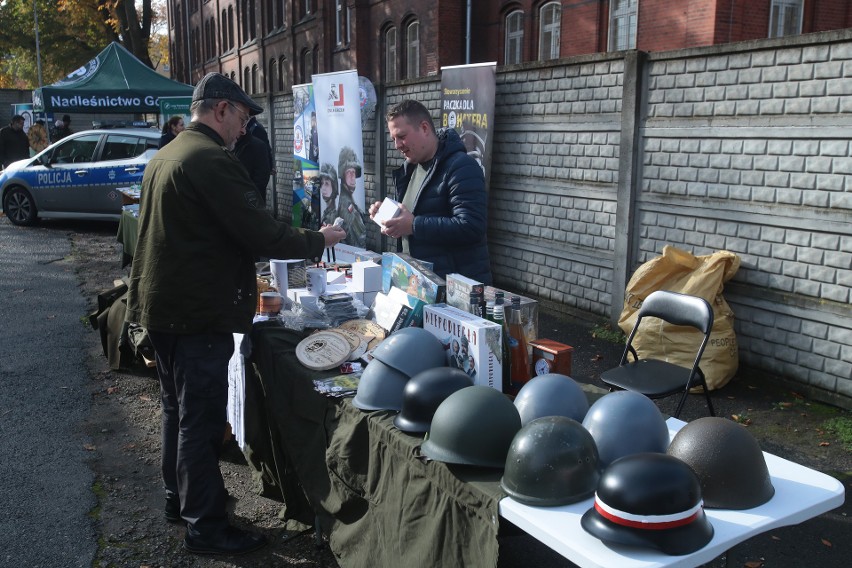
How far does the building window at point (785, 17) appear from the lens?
14.5 m

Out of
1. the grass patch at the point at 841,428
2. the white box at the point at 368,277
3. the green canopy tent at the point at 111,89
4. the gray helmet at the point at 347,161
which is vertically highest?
the green canopy tent at the point at 111,89

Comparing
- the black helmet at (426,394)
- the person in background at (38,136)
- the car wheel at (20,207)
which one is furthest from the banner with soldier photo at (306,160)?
the person in background at (38,136)

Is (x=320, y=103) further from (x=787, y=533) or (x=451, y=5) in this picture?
(x=451, y=5)

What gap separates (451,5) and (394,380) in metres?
19.8

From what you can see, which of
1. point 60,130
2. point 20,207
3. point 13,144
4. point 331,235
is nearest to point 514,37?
point 20,207

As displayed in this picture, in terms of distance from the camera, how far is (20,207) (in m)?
15.3

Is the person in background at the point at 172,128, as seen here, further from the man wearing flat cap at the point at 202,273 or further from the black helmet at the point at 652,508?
the black helmet at the point at 652,508

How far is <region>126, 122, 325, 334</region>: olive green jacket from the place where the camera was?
3096 millimetres

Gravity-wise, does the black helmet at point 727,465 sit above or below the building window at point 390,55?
below

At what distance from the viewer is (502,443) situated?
2.18 meters

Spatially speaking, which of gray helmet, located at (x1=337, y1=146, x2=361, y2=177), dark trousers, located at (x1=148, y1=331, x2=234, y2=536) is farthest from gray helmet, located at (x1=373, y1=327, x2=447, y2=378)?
gray helmet, located at (x1=337, y1=146, x2=361, y2=177)

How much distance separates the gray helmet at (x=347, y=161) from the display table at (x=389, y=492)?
6533mm

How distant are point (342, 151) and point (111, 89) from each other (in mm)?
9387

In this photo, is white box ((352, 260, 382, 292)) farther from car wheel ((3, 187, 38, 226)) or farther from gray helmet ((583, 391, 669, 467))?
car wheel ((3, 187, 38, 226))
